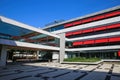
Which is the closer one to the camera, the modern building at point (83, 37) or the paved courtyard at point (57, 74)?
the paved courtyard at point (57, 74)

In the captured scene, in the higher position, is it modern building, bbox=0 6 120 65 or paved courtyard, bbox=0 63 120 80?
modern building, bbox=0 6 120 65

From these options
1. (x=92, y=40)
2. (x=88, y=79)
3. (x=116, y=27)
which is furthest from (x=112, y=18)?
(x=88, y=79)

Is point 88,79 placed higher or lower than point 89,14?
lower

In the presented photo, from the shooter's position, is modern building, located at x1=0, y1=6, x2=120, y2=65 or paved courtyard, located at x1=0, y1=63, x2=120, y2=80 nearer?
paved courtyard, located at x1=0, y1=63, x2=120, y2=80

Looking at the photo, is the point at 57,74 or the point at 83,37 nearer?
the point at 57,74

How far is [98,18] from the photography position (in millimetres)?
34719

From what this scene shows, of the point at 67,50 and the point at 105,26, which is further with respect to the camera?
the point at 67,50

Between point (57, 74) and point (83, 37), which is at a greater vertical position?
point (83, 37)

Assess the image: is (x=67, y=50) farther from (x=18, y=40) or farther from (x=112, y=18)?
(x=18, y=40)

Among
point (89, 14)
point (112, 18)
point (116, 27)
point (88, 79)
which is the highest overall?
point (89, 14)

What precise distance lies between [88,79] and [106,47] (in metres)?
22.2

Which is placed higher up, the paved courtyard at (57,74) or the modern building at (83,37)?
the modern building at (83,37)

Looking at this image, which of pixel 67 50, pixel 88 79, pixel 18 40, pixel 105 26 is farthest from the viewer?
pixel 67 50

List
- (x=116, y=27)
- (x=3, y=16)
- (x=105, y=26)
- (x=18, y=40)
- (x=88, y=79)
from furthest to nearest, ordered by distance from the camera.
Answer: (x=105, y=26), (x=116, y=27), (x=18, y=40), (x=3, y=16), (x=88, y=79)
